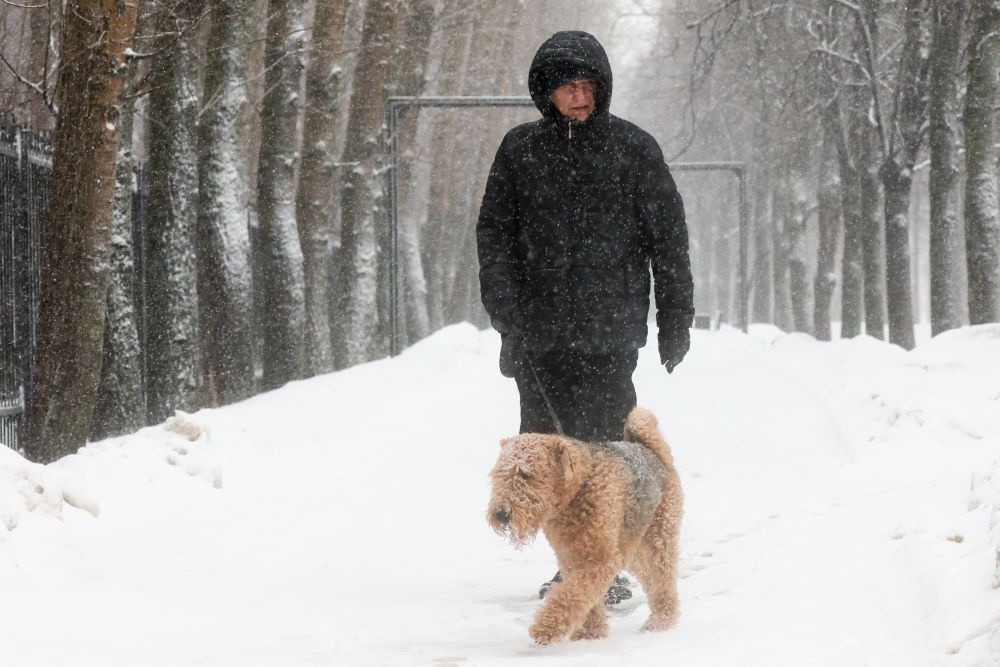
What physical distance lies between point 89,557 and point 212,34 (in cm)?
911

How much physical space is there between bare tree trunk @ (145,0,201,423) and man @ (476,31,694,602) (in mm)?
7023

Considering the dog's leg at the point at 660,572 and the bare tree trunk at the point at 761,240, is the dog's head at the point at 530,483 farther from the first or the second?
the bare tree trunk at the point at 761,240

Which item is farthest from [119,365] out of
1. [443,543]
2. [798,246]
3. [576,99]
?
[798,246]

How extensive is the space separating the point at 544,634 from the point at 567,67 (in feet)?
7.75

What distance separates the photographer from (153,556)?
6219mm

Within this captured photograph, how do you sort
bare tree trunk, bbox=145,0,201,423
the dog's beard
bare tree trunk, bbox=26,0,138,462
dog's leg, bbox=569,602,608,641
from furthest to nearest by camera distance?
bare tree trunk, bbox=145,0,201,423 < bare tree trunk, bbox=26,0,138,462 < dog's leg, bbox=569,602,608,641 < the dog's beard

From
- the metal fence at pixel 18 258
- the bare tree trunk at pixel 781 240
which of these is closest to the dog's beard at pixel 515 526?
the metal fence at pixel 18 258

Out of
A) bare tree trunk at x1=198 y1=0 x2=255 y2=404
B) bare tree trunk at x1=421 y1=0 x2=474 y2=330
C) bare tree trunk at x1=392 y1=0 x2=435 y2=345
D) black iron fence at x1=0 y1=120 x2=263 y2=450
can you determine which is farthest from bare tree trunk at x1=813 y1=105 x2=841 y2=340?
black iron fence at x1=0 y1=120 x2=263 y2=450

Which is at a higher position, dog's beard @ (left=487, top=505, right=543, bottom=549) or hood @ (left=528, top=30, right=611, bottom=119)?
hood @ (left=528, top=30, right=611, bottom=119)

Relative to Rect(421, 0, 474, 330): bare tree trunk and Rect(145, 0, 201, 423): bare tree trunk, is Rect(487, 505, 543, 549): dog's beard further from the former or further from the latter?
Rect(421, 0, 474, 330): bare tree trunk

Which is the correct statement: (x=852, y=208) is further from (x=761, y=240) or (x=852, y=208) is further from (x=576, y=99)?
(x=576, y=99)

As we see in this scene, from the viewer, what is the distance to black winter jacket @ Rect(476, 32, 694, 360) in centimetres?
536

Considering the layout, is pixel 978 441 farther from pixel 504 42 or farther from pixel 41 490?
pixel 504 42

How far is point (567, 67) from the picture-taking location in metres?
5.25
